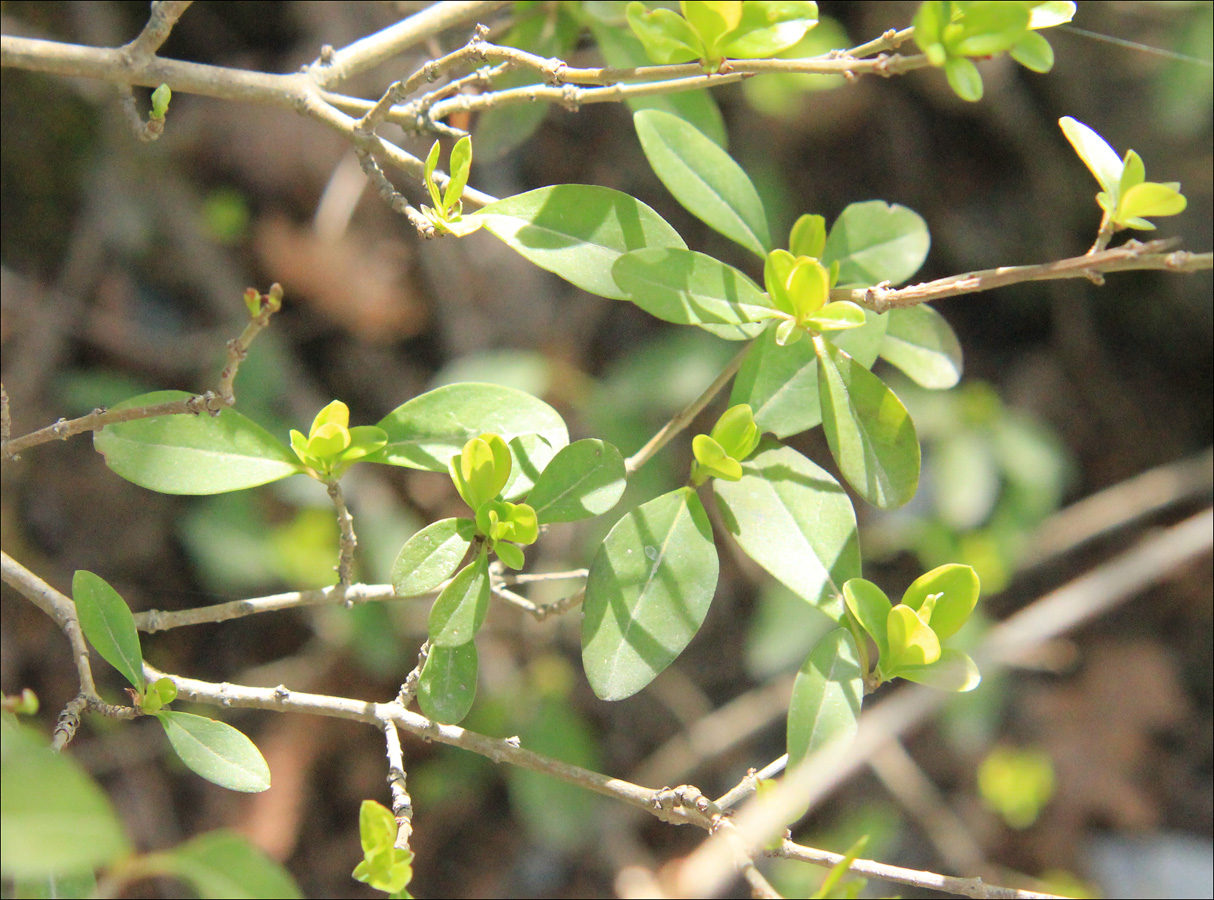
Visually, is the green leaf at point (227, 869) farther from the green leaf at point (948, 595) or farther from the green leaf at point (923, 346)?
the green leaf at point (923, 346)

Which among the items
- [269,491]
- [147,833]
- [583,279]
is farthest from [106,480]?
[583,279]

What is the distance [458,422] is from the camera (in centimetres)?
90

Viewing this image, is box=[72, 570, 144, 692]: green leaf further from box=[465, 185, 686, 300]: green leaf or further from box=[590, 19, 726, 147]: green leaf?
box=[590, 19, 726, 147]: green leaf

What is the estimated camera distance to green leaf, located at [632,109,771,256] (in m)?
0.94

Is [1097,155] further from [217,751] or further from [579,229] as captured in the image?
[217,751]

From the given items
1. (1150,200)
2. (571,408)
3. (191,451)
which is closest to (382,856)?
(191,451)

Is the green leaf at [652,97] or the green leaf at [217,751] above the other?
the green leaf at [652,97]

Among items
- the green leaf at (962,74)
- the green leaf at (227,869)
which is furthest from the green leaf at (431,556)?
the green leaf at (962,74)

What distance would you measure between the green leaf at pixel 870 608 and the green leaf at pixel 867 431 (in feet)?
0.28

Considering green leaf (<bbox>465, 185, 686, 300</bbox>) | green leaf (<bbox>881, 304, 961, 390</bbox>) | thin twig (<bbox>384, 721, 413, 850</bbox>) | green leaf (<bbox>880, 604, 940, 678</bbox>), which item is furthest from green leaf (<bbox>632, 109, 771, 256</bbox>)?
thin twig (<bbox>384, 721, 413, 850</bbox>)

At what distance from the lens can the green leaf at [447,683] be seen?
823 mm

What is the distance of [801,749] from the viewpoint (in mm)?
804

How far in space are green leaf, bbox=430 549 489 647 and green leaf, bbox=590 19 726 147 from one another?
0.69 meters

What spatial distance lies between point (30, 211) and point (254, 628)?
1.05 meters
